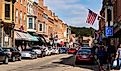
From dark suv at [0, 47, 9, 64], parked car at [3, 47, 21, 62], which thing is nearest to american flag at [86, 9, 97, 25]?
parked car at [3, 47, 21, 62]

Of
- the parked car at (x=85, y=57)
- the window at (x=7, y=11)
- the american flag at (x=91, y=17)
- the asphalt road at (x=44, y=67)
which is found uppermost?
the window at (x=7, y=11)

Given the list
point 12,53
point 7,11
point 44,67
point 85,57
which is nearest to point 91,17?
point 85,57

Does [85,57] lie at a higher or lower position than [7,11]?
lower

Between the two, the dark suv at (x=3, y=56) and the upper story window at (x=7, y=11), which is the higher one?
the upper story window at (x=7, y=11)

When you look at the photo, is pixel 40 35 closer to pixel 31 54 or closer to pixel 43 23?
pixel 43 23

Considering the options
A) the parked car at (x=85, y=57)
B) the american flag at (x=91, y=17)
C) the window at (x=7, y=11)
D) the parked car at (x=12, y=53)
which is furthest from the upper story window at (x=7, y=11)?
the parked car at (x=85, y=57)

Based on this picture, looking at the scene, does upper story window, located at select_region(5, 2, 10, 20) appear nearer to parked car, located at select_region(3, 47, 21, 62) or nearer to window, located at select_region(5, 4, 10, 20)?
window, located at select_region(5, 4, 10, 20)

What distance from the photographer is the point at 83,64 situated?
120ft

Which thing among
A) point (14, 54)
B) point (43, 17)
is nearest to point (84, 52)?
point (14, 54)

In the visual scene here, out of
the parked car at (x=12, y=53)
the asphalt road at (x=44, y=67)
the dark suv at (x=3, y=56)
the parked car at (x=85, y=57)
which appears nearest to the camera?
the asphalt road at (x=44, y=67)

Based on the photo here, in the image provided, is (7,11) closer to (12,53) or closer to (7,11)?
(7,11)

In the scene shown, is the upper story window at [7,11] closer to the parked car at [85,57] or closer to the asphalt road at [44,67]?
the asphalt road at [44,67]

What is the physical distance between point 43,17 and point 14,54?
52501 mm

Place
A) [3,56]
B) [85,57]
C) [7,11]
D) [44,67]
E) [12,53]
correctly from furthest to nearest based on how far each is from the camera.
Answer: [7,11] < [12,53] < [85,57] < [3,56] < [44,67]
